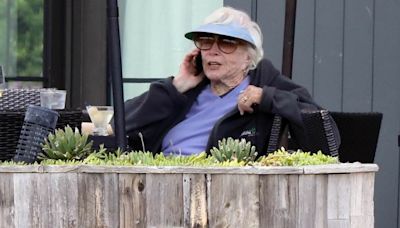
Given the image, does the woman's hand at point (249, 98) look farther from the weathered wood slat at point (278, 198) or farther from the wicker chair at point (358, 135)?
the weathered wood slat at point (278, 198)

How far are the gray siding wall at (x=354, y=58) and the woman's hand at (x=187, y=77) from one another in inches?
69.9

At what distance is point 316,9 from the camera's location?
594 cm

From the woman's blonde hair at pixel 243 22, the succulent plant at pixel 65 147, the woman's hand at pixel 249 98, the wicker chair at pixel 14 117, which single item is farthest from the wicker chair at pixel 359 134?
the succulent plant at pixel 65 147

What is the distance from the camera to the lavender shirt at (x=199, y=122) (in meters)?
4.09

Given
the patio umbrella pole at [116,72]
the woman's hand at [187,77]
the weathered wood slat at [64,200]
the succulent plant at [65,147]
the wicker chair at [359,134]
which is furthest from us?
the wicker chair at [359,134]

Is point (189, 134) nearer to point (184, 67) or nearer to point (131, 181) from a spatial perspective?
point (184, 67)

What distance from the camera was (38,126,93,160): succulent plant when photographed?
10.4 ft

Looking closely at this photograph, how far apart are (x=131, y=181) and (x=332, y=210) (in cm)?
57

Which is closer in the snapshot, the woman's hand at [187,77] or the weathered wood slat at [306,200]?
the weathered wood slat at [306,200]

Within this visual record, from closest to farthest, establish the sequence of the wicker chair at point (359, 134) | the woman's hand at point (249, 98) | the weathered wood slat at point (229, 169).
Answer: the weathered wood slat at point (229, 169)
the woman's hand at point (249, 98)
the wicker chair at point (359, 134)

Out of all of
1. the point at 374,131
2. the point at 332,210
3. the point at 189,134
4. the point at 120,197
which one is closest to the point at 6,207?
the point at 120,197

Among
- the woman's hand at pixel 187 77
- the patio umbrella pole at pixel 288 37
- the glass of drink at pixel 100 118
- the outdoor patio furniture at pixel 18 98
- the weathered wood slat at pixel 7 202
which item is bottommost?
the weathered wood slat at pixel 7 202

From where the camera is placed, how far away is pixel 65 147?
3.20 meters

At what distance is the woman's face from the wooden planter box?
1198 mm
